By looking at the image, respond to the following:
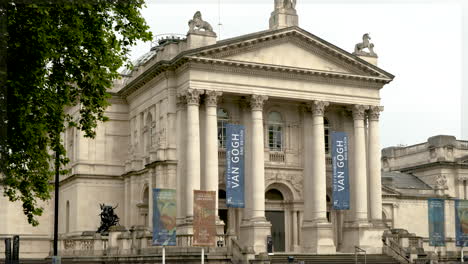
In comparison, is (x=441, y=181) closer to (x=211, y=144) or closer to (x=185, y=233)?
(x=211, y=144)

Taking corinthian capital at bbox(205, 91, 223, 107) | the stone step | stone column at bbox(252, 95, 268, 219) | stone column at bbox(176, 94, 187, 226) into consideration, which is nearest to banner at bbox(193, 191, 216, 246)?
the stone step

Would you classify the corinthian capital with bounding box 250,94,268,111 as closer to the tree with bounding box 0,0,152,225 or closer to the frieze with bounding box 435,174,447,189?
the tree with bounding box 0,0,152,225

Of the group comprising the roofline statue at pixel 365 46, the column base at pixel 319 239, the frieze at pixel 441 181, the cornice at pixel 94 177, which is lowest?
the column base at pixel 319 239

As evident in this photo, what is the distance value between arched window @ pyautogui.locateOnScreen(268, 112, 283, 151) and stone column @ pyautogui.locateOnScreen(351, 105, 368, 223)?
4.81 m

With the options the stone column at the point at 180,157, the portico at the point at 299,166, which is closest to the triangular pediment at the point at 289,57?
the portico at the point at 299,166

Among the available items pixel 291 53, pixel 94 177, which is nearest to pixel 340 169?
pixel 291 53

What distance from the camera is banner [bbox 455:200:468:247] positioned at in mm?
43750

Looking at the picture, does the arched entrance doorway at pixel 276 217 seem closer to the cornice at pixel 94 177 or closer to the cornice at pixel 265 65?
the cornice at pixel 265 65

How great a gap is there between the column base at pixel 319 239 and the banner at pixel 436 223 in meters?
7.14

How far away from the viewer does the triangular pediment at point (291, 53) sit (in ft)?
159

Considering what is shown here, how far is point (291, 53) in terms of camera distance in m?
50.7

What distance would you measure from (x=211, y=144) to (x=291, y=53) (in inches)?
318

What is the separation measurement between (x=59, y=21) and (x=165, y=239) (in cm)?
1546

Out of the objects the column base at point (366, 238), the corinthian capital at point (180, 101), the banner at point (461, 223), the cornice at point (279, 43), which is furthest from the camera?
the column base at point (366, 238)
